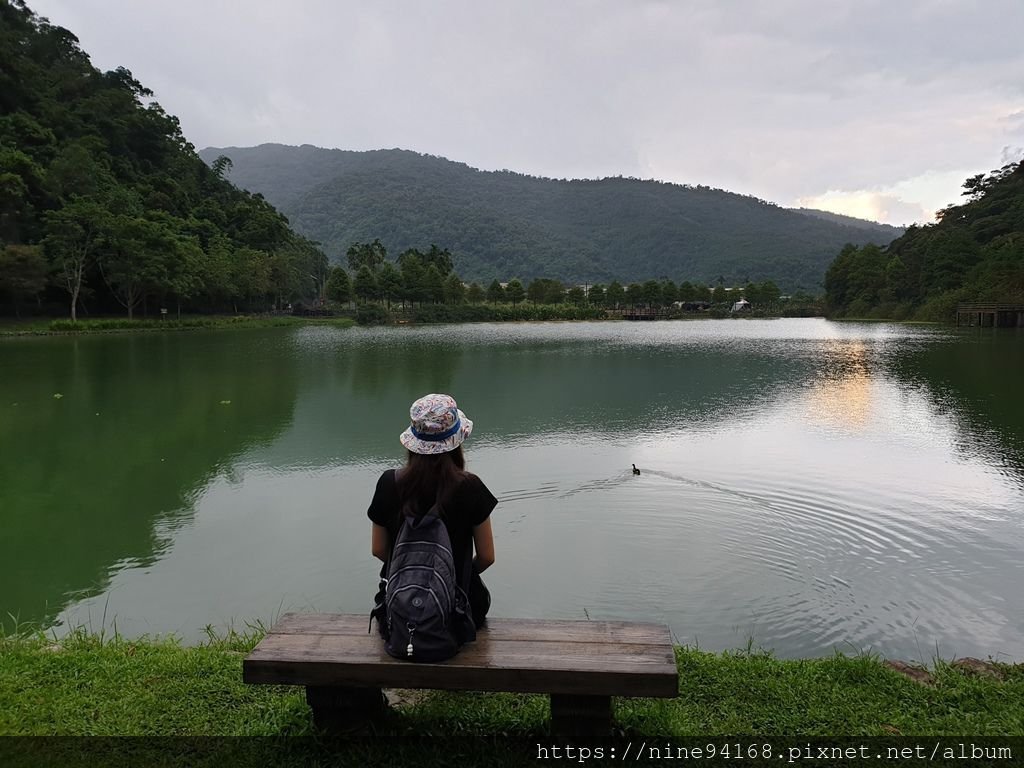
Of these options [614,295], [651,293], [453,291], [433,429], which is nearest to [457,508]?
[433,429]

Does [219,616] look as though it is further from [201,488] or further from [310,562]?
[201,488]

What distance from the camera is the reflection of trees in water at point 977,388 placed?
33.4 ft

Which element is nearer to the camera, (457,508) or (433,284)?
(457,508)

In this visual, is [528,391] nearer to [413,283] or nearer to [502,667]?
[502,667]

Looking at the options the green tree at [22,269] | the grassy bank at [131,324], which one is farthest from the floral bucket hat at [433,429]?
the green tree at [22,269]

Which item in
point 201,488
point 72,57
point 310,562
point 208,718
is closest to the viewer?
point 208,718

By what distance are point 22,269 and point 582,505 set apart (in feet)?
122

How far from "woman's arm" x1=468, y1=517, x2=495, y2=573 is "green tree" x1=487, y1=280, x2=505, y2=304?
243 ft

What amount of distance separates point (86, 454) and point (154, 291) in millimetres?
39625

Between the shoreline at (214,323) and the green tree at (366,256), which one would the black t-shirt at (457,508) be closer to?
the shoreline at (214,323)

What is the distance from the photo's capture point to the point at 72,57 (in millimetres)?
63031

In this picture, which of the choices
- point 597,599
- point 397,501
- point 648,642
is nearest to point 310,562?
point 597,599

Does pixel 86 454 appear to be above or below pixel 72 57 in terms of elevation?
below

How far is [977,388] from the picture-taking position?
15938 millimetres
